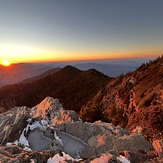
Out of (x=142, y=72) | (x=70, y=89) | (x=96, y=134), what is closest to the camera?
(x=96, y=134)

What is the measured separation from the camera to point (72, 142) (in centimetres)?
2125

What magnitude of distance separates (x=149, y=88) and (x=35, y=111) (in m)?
28.2

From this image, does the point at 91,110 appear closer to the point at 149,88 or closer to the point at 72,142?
the point at 149,88

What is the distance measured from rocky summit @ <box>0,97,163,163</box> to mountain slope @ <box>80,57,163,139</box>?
13141 millimetres

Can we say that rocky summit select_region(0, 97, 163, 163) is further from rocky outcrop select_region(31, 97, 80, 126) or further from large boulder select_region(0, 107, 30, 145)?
rocky outcrop select_region(31, 97, 80, 126)

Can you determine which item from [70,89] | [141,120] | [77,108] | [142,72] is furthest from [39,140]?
[70,89]

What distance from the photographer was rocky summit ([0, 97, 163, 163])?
1343cm

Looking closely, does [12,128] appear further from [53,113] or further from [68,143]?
[53,113]

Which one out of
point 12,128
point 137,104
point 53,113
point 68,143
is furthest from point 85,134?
point 137,104

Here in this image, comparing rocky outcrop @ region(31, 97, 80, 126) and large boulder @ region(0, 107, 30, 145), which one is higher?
large boulder @ region(0, 107, 30, 145)

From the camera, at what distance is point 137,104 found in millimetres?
48938

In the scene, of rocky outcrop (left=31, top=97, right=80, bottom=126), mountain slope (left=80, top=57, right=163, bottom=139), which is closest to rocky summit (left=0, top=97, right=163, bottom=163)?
rocky outcrop (left=31, top=97, right=80, bottom=126)

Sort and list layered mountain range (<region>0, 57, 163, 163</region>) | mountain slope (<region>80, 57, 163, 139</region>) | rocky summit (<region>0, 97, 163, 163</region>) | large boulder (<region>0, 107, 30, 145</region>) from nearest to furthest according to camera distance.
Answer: rocky summit (<region>0, 97, 163, 163</region>) < layered mountain range (<region>0, 57, 163, 163</region>) < large boulder (<region>0, 107, 30, 145</region>) < mountain slope (<region>80, 57, 163, 139</region>)

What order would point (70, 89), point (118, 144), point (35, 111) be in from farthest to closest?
point (70, 89)
point (35, 111)
point (118, 144)
